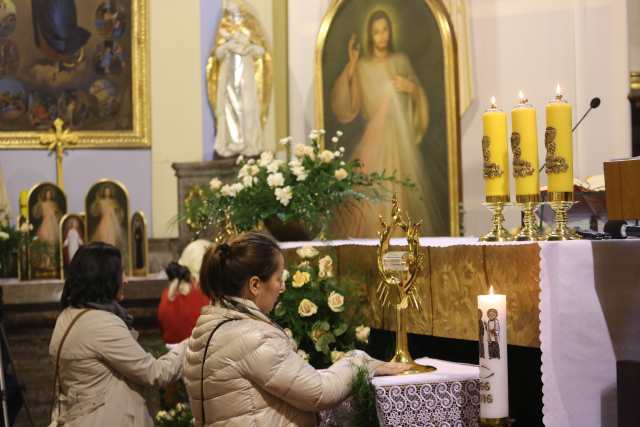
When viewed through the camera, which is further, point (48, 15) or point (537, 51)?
point (48, 15)

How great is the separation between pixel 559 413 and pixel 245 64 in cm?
807

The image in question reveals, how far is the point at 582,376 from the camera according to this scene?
2.66 meters

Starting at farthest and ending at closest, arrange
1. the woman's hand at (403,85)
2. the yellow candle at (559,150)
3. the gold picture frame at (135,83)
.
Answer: the gold picture frame at (135,83) < the woman's hand at (403,85) < the yellow candle at (559,150)

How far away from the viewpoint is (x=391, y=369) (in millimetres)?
2844

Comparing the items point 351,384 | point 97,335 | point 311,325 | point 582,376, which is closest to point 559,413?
point 582,376

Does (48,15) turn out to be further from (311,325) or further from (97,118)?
Result: (311,325)

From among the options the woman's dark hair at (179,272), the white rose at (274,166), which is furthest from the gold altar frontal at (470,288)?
the woman's dark hair at (179,272)

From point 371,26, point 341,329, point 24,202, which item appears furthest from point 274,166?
point 24,202

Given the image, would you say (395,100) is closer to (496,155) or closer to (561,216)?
(496,155)

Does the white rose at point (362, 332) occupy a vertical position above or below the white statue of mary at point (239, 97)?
below

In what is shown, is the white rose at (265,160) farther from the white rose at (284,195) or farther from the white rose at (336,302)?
the white rose at (336,302)

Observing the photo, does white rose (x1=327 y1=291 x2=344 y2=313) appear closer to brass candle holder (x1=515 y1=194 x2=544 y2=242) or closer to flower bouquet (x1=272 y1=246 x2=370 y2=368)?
flower bouquet (x1=272 y1=246 x2=370 y2=368)

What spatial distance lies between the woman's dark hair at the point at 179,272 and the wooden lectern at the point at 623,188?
4471 mm

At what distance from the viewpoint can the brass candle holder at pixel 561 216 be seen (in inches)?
113
